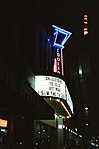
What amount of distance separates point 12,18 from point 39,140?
822 centimetres

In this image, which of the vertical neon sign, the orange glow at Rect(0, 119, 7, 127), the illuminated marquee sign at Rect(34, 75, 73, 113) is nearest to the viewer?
the orange glow at Rect(0, 119, 7, 127)

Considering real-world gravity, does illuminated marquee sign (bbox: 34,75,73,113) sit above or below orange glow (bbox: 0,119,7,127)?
above

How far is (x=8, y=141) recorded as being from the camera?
8508mm

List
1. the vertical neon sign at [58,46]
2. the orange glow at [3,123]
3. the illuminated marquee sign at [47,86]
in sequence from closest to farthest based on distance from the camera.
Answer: the orange glow at [3,123]
the illuminated marquee sign at [47,86]
the vertical neon sign at [58,46]

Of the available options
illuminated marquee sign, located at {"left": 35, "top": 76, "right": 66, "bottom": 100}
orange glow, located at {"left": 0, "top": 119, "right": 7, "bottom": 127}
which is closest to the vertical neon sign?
illuminated marquee sign, located at {"left": 35, "top": 76, "right": 66, "bottom": 100}

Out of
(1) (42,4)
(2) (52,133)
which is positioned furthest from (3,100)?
(2) (52,133)

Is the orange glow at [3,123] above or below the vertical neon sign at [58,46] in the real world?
below

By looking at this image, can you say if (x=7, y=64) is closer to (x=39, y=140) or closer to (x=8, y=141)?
(x=8, y=141)

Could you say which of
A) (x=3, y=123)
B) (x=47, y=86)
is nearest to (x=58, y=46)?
(x=47, y=86)

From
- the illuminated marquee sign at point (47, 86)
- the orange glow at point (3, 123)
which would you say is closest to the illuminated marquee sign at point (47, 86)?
the illuminated marquee sign at point (47, 86)

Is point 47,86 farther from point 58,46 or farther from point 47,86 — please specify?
point 58,46

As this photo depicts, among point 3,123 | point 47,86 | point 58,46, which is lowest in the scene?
point 3,123

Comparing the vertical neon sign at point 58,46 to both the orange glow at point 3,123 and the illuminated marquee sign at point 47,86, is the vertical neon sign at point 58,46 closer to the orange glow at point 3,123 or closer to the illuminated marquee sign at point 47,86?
the illuminated marquee sign at point 47,86

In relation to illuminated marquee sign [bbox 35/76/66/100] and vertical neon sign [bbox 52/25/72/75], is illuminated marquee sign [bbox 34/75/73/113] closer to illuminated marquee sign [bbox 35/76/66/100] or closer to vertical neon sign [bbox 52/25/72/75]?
illuminated marquee sign [bbox 35/76/66/100]
